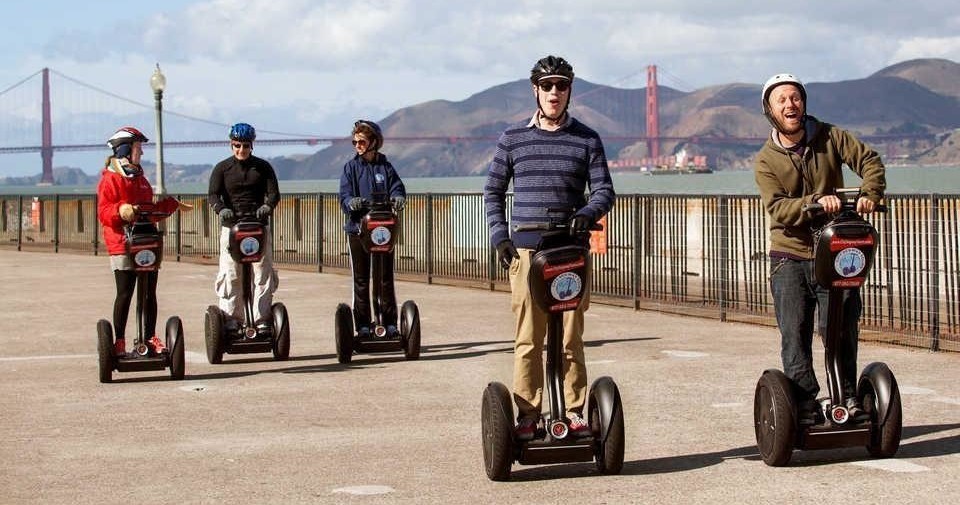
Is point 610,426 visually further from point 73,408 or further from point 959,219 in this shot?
point 959,219

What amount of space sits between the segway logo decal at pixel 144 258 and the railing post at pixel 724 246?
6.65 meters

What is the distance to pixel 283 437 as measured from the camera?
28.0ft

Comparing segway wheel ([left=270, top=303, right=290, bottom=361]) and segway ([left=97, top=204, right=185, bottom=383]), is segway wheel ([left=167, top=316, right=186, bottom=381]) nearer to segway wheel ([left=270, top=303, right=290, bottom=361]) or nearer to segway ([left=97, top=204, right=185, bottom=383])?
segway ([left=97, top=204, right=185, bottom=383])

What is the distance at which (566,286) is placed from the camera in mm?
6828

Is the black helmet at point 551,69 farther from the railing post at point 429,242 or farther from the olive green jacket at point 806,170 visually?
the railing post at point 429,242

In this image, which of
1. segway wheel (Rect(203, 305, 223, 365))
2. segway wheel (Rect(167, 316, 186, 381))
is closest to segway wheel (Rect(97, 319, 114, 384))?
segway wheel (Rect(167, 316, 186, 381))

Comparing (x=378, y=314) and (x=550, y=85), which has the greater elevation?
(x=550, y=85)

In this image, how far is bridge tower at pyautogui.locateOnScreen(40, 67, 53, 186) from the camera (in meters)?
144

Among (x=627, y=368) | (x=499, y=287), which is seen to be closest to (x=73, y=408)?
(x=627, y=368)

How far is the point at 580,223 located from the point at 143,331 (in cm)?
518

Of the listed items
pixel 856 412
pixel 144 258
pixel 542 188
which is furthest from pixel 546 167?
pixel 144 258

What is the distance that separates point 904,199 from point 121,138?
654 centimetres

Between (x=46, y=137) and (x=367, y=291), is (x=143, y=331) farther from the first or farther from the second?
(x=46, y=137)

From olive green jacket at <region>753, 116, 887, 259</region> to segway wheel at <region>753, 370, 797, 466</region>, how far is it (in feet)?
2.05
